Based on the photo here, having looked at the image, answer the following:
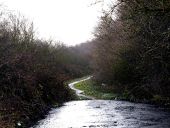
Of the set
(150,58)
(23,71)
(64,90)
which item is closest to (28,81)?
(23,71)

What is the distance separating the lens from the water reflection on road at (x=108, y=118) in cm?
2562

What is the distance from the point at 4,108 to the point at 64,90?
2318 centimetres

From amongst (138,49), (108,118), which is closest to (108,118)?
(108,118)

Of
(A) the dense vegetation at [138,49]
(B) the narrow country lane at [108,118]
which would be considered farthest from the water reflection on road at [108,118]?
(A) the dense vegetation at [138,49]

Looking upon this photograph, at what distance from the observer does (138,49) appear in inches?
1677

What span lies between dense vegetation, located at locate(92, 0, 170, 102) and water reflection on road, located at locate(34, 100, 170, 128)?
465 centimetres

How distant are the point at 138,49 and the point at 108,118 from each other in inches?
603

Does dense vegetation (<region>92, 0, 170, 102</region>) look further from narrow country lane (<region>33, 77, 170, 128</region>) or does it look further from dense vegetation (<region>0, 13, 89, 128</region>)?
dense vegetation (<region>0, 13, 89, 128</region>)

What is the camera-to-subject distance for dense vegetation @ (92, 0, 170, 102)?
77.9 ft

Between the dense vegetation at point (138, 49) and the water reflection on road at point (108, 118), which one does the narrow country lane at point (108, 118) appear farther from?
the dense vegetation at point (138, 49)

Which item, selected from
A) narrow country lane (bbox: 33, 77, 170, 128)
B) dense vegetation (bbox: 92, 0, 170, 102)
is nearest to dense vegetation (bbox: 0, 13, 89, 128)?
narrow country lane (bbox: 33, 77, 170, 128)

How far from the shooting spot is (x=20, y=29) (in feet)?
168

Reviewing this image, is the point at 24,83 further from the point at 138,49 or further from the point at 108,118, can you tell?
the point at 138,49

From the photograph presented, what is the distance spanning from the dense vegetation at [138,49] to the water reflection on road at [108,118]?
183 inches
